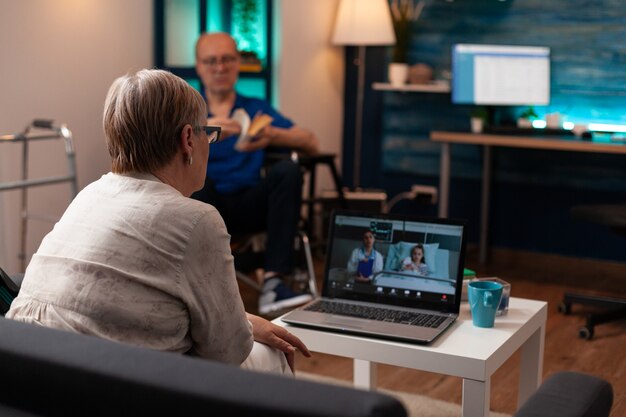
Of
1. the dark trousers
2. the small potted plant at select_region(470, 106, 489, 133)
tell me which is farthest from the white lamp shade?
the dark trousers

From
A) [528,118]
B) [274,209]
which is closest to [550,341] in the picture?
[274,209]

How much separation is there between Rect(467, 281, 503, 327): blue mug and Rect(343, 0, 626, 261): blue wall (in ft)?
9.71

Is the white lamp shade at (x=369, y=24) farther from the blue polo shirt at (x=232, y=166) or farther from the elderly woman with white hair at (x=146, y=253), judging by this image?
the elderly woman with white hair at (x=146, y=253)

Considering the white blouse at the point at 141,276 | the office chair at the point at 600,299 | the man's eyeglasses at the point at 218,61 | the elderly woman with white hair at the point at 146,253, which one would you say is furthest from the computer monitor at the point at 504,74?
the white blouse at the point at 141,276

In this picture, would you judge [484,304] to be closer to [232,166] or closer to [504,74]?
[232,166]

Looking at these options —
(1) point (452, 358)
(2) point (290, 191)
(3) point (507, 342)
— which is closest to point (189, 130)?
(1) point (452, 358)

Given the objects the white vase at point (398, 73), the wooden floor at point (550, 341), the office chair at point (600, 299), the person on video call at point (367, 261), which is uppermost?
the white vase at point (398, 73)

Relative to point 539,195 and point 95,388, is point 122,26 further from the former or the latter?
point 95,388

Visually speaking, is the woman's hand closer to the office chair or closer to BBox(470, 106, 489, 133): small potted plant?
the office chair

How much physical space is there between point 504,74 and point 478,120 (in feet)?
0.95

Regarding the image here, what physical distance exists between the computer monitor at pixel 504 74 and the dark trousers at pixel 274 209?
1.51 metres

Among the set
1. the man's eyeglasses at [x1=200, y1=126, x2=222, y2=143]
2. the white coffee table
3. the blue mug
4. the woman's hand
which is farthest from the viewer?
the blue mug

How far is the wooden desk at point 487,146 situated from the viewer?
442 cm

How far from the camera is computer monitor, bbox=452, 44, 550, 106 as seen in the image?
4977 millimetres
